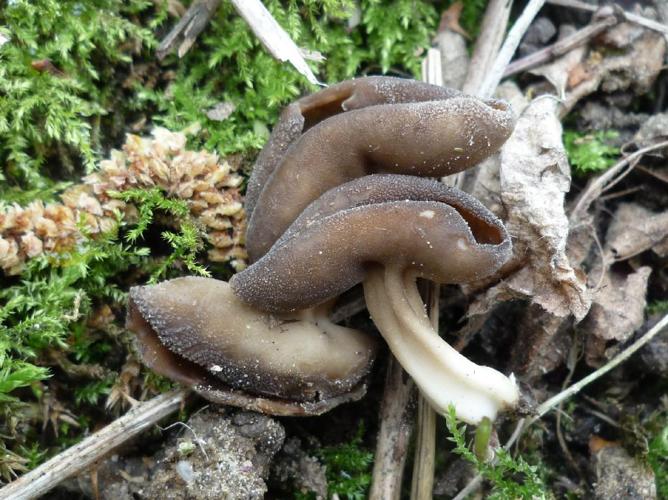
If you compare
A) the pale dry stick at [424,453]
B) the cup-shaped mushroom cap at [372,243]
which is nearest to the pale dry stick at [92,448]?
the cup-shaped mushroom cap at [372,243]

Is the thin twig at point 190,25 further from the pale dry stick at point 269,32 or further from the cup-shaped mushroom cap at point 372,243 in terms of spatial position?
the cup-shaped mushroom cap at point 372,243

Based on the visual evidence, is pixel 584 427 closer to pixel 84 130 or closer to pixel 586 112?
pixel 586 112

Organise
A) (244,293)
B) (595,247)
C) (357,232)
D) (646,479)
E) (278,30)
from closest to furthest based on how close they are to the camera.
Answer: (357,232) < (244,293) < (646,479) < (278,30) < (595,247)

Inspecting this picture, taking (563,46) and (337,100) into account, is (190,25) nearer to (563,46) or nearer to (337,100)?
(337,100)

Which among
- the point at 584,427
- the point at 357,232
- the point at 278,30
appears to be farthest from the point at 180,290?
the point at 584,427

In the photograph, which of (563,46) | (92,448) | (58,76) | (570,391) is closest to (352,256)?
(570,391)

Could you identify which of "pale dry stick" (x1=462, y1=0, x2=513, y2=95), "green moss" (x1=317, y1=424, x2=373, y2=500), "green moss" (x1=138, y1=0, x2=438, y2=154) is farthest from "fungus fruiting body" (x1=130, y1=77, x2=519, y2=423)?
"pale dry stick" (x1=462, y1=0, x2=513, y2=95)
